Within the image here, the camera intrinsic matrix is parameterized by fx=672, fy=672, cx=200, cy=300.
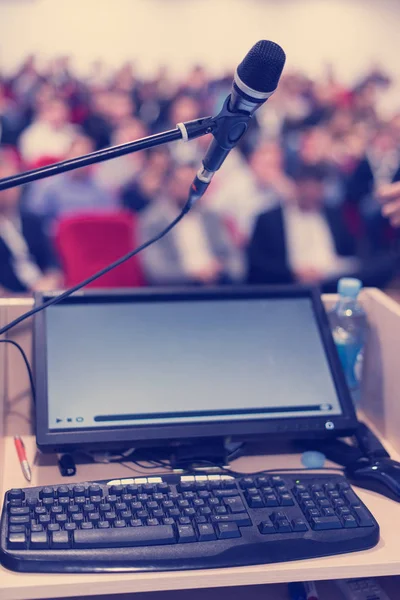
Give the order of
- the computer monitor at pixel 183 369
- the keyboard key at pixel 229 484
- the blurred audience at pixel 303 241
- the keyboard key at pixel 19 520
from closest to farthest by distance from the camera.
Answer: the keyboard key at pixel 19 520
the keyboard key at pixel 229 484
the computer monitor at pixel 183 369
the blurred audience at pixel 303 241

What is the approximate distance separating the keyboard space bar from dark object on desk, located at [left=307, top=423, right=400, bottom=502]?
13.8 inches

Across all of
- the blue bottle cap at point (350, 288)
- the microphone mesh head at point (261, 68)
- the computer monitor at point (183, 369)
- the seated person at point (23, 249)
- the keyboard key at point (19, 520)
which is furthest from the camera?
the seated person at point (23, 249)

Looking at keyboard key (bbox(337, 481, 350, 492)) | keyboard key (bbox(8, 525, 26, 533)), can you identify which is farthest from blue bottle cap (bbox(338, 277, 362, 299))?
keyboard key (bbox(8, 525, 26, 533))

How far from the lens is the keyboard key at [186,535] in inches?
33.4

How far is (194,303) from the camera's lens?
1.17 meters

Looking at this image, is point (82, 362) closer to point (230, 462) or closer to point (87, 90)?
point (230, 462)

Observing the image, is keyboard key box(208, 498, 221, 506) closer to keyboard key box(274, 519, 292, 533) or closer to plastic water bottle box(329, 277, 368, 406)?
keyboard key box(274, 519, 292, 533)

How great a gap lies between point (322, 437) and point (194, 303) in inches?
12.3

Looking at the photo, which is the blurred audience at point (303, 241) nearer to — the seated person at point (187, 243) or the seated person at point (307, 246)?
the seated person at point (307, 246)

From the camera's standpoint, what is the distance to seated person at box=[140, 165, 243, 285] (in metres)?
3.65

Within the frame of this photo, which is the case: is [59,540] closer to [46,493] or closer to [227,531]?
[46,493]

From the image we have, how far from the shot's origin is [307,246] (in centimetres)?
388

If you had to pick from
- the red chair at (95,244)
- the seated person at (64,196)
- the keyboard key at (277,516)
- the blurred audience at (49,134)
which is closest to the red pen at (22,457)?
the keyboard key at (277,516)

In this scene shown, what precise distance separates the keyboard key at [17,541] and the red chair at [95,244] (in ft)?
5.96
